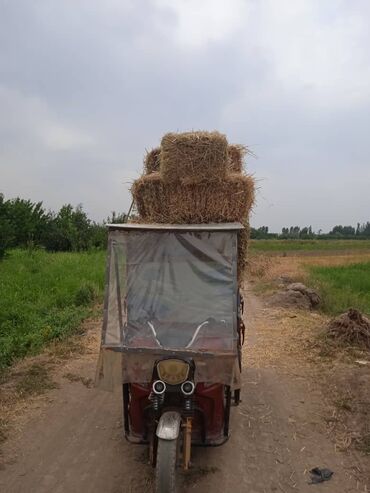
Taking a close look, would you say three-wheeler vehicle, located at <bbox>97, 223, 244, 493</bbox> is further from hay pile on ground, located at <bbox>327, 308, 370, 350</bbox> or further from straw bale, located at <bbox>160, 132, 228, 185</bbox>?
hay pile on ground, located at <bbox>327, 308, 370, 350</bbox>

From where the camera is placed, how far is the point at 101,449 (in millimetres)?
5004

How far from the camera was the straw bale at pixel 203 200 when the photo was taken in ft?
18.8

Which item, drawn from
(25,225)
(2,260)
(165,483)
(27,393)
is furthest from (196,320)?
(25,225)

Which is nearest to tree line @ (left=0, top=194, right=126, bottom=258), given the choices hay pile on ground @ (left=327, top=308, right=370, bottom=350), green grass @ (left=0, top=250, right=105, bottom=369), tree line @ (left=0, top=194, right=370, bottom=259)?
tree line @ (left=0, top=194, right=370, bottom=259)

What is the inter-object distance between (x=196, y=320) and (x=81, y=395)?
290 centimetres

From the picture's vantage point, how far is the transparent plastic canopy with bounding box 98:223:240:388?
4422 millimetres

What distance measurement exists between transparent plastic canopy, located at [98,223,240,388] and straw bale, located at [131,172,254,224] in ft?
3.95

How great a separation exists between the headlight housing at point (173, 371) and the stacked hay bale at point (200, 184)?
1.95 metres

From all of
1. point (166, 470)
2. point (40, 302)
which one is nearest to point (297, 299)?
point (40, 302)

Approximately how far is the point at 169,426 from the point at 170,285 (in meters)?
1.29

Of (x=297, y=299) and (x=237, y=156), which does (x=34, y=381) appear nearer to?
(x=237, y=156)

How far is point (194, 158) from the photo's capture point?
18.7 feet

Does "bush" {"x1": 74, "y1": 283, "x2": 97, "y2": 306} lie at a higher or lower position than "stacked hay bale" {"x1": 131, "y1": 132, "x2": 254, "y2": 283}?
lower

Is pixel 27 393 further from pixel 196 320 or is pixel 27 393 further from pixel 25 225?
pixel 25 225
